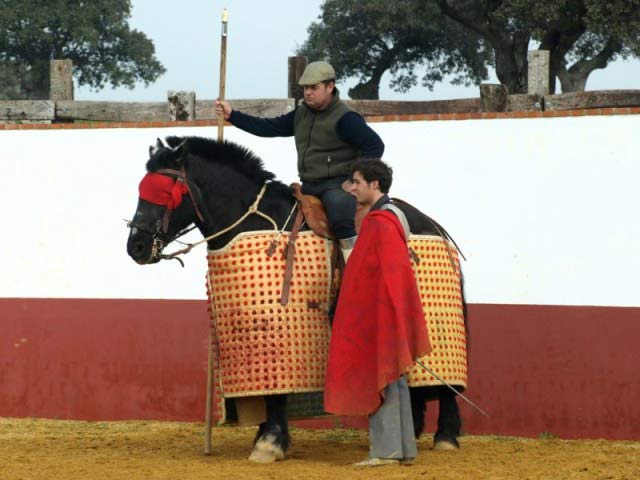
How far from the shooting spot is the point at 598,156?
784cm

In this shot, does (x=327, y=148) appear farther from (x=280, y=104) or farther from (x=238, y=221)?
(x=280, y=104)

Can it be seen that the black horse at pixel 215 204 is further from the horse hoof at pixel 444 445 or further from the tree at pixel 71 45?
the tree at pixel 71 45

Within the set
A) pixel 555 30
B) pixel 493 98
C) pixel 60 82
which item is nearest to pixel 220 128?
pixel 493 98

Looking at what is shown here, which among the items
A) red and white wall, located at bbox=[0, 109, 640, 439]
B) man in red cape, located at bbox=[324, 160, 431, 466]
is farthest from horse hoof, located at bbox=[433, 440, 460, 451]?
red and white wall, located at bbox=[0, 109, 640, 439]

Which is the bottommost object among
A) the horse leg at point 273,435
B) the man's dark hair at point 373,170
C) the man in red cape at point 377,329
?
the horse leg at point 273,435

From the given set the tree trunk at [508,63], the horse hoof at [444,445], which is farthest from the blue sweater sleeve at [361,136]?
the tree trunk at [508,63]

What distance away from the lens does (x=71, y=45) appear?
42.8 meters

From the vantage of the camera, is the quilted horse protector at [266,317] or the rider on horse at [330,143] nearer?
the quilted horse protector at [266,317]

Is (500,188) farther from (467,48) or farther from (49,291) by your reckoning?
(467,48)

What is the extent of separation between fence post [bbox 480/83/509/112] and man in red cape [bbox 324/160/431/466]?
9.92ft

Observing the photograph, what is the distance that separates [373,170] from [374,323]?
2.36 ft

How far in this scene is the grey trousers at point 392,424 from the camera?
20.2 ft

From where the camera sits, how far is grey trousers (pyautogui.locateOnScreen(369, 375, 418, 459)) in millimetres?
6168

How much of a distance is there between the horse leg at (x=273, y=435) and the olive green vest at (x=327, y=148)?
46.4 inches
